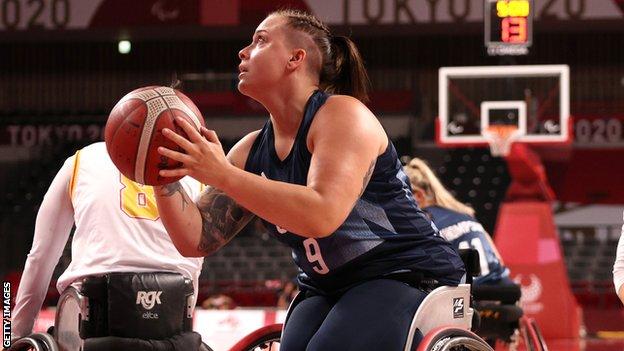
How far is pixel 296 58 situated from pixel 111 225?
1212 mm

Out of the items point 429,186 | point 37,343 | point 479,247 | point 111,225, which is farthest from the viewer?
point 429,186

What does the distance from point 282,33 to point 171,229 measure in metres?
0.65

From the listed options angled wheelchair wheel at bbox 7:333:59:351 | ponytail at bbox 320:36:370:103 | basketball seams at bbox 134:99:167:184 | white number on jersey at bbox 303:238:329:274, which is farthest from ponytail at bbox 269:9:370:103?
angled wheelchair wheel at bbox 7:333:59:351

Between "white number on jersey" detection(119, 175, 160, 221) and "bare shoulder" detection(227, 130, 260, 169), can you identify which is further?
"white number on jersey" detection(119, 175, 160, 221)

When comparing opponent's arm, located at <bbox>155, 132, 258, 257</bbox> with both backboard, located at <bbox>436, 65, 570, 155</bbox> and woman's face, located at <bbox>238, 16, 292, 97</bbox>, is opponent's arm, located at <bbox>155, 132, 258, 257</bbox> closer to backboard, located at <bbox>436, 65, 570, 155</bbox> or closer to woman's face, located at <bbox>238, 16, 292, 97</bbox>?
woman's face, located at <bbox>238, 16, 292, 97</bbox>

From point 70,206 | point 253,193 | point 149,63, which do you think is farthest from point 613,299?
point 253,193

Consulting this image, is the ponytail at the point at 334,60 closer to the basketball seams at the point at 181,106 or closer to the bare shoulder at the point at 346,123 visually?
the bare shoulder at the point at 346,123

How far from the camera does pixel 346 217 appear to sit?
9.07ft

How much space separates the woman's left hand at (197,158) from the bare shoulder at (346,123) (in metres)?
0.38

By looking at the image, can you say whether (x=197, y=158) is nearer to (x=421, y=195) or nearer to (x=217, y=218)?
(x=217, y=218)

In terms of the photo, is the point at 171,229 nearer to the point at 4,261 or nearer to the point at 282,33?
the point at 282,33

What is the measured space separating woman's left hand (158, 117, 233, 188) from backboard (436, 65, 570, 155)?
10.3m

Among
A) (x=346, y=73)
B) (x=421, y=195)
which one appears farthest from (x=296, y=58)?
(x=421, y=195)

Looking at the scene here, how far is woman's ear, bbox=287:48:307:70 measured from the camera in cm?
299
